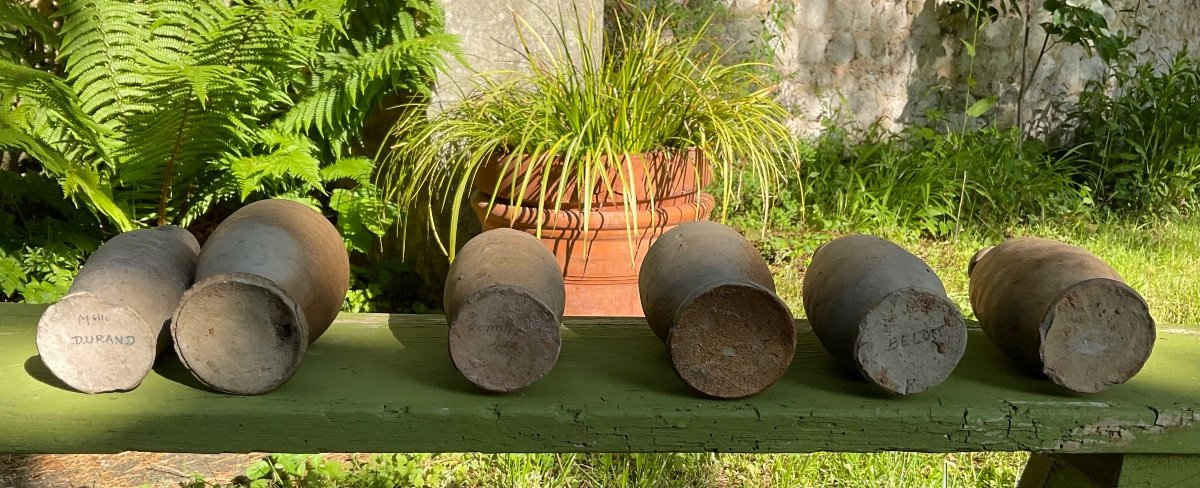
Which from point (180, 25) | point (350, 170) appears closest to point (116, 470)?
point (350, 170)

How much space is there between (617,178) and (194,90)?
1.27 m

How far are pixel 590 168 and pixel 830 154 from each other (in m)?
2.71

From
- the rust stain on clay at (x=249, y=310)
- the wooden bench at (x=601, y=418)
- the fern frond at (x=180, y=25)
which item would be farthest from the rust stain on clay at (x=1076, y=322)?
the fern frond at (x=180, y=25)

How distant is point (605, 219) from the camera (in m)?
2.94

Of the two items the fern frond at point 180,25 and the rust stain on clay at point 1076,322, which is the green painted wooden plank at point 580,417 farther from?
the fern frond at point 180,25

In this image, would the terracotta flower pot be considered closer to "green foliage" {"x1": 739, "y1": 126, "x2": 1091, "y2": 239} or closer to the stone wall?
"green foliage" {"x1": 739, "y1": 126, "x2": 1091, "y2": 239}

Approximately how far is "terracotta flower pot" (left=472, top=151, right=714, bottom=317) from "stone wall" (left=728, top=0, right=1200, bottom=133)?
2.60 meters

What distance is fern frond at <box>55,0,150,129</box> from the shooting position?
127 inches

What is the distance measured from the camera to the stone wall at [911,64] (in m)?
5.50

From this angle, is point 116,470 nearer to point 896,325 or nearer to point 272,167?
point 272,167

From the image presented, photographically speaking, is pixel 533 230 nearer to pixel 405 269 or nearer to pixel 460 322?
pixel 405 269

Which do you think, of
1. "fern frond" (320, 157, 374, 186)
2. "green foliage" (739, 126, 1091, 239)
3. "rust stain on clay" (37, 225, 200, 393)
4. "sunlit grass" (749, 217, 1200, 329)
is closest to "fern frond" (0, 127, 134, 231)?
"fern frond" (320, 157, 374, 186)

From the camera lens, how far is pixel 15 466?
279 centimetres

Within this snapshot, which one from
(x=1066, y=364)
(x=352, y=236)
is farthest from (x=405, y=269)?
(x=1066, y=364)
